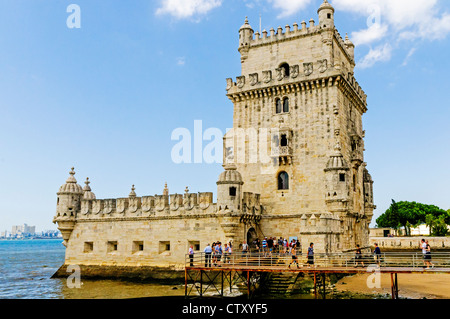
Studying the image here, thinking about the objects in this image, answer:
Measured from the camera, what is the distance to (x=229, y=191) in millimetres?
28891

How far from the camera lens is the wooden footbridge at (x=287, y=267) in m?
21.5

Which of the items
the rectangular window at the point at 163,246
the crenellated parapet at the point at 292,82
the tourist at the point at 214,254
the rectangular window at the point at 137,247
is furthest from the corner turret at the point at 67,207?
the crenellated parapet at the point at 292,82

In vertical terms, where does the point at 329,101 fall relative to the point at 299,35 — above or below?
below

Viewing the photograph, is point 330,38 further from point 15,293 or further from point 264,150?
point 15,293

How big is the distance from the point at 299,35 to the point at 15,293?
29.0 metres

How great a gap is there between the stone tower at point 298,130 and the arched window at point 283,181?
7 cm

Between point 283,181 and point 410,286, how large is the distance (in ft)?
35.4

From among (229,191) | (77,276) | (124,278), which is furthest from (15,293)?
(229,191)

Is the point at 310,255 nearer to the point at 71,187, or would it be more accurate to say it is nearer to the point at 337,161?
the point at 337,161

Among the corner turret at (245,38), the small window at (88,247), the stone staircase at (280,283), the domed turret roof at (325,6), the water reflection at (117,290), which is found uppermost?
the domed turret roof at (325,6)

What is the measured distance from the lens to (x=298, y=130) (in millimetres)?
31344

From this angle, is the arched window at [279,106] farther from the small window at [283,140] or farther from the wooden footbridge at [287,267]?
the wooden footbridge at [287,267]

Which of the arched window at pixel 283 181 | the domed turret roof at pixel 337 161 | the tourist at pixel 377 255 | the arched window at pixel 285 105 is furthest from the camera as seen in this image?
the arched window at pixel 285 105

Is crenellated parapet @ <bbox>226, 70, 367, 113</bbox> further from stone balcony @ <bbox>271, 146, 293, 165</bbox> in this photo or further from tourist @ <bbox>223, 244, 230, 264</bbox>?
tourist @ <bbox>223, 244, 230, 264</bbox>
